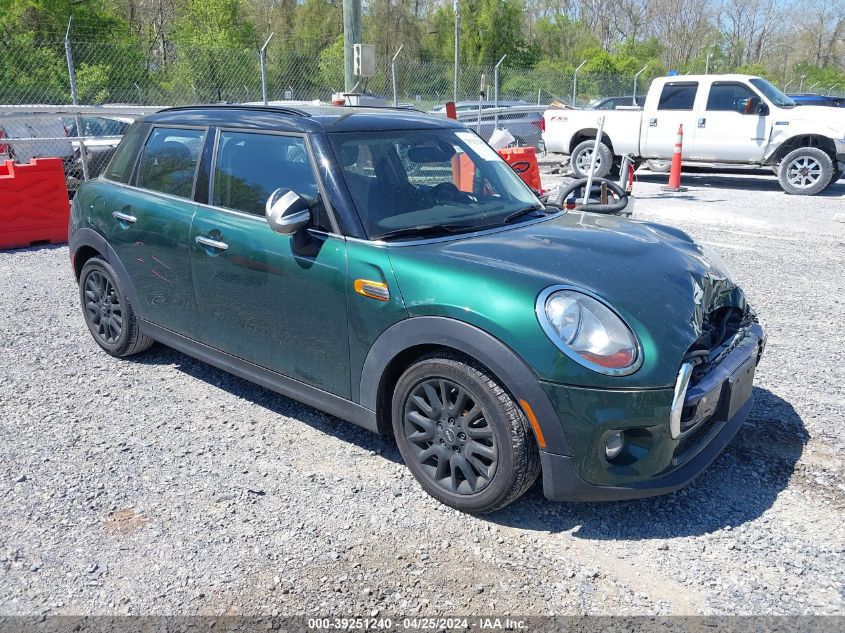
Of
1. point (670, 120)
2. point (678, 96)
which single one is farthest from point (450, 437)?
point (678, 96)

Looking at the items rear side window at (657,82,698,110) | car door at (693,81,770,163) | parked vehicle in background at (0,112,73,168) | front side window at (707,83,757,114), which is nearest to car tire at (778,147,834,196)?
car door at (693,81,770,163)

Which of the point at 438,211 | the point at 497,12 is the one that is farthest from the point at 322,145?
the point at 497,12

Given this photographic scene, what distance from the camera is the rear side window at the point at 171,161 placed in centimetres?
425

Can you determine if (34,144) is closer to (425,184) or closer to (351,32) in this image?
(351,32)

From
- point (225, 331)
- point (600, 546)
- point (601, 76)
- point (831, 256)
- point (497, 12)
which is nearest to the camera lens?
point (600, 546)

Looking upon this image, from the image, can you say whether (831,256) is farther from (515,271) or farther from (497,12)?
(497,12)

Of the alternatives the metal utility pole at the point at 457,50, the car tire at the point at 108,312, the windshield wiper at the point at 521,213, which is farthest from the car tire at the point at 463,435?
the metal utility pole at the point at 457,50

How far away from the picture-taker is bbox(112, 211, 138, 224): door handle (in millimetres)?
4516

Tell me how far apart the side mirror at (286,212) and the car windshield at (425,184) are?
26 centimetres

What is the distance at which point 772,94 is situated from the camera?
13188 millimetres

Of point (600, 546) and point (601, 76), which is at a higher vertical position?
point (601, 76)

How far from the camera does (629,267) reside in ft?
10.7

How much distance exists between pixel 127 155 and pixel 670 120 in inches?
451

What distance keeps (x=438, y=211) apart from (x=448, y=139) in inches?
28.5
